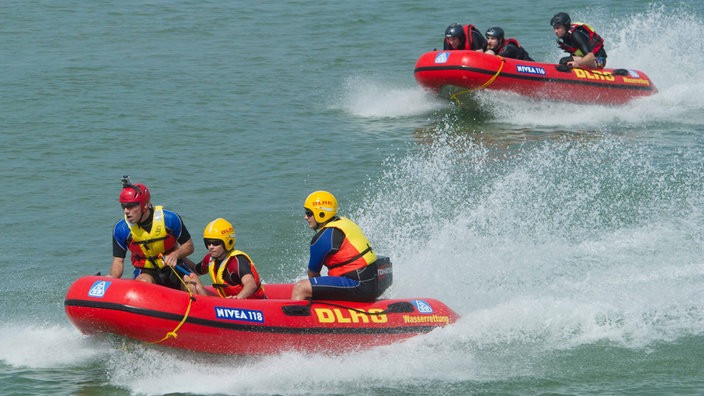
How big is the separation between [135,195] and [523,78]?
10029 millimetres

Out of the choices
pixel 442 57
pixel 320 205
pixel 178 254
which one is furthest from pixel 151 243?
pixel 442 57

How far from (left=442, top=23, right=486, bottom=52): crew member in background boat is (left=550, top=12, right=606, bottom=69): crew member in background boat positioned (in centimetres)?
124

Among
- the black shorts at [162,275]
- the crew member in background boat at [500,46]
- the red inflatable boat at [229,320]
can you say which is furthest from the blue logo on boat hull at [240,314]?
the crew member in background boat at [500,46]

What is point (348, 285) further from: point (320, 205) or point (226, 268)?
point (226, 268)

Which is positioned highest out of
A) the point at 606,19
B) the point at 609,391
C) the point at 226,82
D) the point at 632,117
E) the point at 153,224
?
the point at 606,19

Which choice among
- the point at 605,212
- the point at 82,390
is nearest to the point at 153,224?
the point at 82,390

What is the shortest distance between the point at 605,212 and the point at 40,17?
15.4 meters

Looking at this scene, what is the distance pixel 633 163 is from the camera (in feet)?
53.3

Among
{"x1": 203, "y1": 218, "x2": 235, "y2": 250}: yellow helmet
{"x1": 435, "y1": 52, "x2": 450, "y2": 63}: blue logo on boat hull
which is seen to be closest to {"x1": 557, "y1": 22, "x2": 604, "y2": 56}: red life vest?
{"x1": 435, "y1": 52, "x2": 450, "y2": 63}: blue logo on boat hull

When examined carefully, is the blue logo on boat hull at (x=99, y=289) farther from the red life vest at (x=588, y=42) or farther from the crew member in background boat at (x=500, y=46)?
the red life vest at (x=588, y=42)

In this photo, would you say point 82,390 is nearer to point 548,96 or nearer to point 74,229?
point 74,229

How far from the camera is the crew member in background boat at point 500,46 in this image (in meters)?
18.5

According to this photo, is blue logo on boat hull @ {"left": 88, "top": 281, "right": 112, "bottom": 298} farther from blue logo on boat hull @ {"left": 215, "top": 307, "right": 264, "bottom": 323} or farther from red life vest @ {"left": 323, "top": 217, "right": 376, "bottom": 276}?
red life vest @ {"left": 323, "top": 217, "right": 376, "bottom": 276}

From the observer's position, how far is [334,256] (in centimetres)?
994
